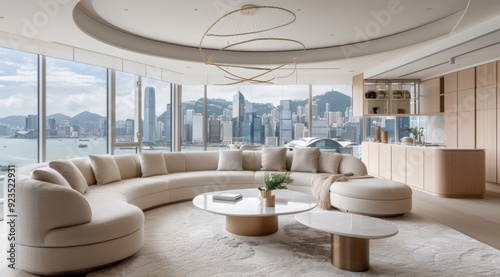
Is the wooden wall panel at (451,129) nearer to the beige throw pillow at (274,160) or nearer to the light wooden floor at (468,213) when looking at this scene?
the light wooden floor at (468,213)

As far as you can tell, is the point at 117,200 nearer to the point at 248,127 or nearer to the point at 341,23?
the point at 341,23

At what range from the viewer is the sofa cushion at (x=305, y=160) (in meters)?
5.99

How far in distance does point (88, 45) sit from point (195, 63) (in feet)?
7.29

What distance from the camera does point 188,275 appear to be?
8.85ft

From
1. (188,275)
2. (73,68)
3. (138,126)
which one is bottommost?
(188,275)

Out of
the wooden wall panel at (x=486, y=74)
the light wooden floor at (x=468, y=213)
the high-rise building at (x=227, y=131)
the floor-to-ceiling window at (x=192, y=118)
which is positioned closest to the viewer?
the light wooden floor at (x=468, y=213)

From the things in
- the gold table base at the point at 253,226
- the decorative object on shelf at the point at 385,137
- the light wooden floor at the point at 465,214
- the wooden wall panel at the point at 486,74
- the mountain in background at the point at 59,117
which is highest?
the wooden wall panel at the point at 486,74

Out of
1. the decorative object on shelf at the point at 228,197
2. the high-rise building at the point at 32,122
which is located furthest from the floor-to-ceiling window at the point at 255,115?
the decorative object on shelf at the point at 228,197

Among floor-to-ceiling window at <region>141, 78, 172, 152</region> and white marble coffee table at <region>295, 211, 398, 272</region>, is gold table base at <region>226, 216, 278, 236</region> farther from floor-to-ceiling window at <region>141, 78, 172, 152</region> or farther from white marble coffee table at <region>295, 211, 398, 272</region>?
floor-to-ceiling window at <region>141, 78, 172, 152</region>

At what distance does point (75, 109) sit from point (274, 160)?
159 inches

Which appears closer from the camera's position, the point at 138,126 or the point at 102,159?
the point at 102,159

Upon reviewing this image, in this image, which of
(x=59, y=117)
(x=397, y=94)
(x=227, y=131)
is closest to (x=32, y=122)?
(x=59, y=117)

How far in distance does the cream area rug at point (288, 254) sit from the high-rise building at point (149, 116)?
416 cm

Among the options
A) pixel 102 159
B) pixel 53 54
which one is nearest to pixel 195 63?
pixel 53 54
